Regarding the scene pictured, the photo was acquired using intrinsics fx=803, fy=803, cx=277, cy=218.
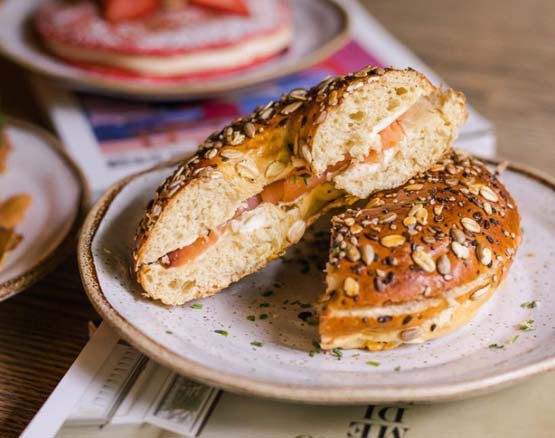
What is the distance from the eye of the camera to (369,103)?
1.81 metres

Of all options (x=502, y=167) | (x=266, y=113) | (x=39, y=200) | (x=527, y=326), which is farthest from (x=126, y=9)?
(x=527, y=326)

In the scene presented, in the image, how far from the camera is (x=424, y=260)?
1.60 meters

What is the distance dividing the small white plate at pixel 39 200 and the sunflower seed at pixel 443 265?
0.98m

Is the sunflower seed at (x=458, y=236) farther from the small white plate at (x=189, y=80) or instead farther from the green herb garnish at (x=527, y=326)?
the small white plate at (x=189, y=80)

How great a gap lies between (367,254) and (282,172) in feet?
1.16

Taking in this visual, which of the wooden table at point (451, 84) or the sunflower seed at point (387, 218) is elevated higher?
the sunflower seed at point (387, 218)

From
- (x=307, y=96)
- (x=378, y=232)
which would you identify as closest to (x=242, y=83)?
(x=307, y=96)

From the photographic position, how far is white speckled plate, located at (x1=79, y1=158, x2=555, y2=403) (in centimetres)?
143

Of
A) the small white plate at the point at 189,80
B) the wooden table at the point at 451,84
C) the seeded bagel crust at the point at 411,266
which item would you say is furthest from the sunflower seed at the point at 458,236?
the small white plate at the point at 189,80

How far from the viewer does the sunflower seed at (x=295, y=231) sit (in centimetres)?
187

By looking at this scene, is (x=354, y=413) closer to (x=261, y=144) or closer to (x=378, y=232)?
(x=378, y=232)

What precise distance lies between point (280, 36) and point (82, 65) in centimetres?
79

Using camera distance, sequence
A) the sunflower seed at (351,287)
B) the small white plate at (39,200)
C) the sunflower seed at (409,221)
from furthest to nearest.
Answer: the small white plate at (39,200) < the sunflower seed at (409,221) < the sunflower seed at (351,287)

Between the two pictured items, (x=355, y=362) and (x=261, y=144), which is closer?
(x=355, y=362)
